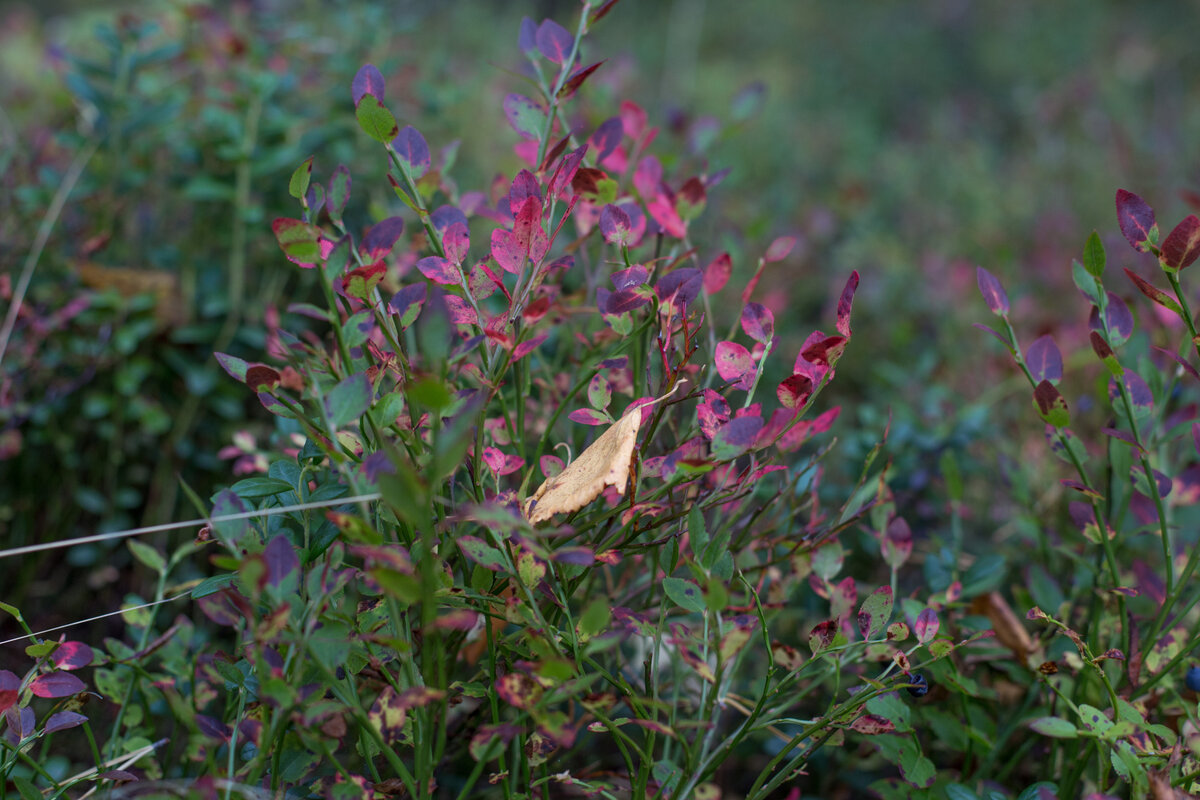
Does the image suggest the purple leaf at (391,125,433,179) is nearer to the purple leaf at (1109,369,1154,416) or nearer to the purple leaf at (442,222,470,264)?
the purple leaf at (442,222,470,264)

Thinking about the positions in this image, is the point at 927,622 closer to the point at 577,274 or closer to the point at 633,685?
the point at 633,685

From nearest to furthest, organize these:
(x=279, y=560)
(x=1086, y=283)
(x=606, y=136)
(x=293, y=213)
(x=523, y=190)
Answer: (x=279, y=560), (x=523, y=190), (x=1086, y=283), (x=606, y=136), (x=293, y=213)

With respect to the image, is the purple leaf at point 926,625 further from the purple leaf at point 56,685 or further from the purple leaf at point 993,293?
the purple leaf at point 56,685

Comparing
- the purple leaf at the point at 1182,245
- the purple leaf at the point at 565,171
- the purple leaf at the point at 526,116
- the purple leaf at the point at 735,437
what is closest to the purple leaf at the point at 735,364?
the purple leaf at the point at 735,437

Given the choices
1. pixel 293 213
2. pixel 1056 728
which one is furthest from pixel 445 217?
pixel 293 213

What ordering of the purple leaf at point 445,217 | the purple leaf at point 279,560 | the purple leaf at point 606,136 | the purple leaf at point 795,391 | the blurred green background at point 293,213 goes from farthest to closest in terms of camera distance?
the blurred green background at point 293,213 < the purple leaf at point 606,136 < the purple leaf at point 445,217 < the purple leaf at point 795,391 < the purple leaf at point 279,560

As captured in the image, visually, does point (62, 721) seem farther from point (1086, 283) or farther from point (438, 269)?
point (1086, 283)
